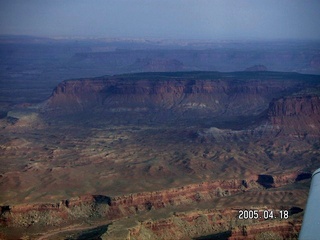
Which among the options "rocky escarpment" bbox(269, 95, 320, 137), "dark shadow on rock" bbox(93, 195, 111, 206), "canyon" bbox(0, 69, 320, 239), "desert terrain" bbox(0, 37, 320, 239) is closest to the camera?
"desert terrain" bbox(0, 37, 320, 239)

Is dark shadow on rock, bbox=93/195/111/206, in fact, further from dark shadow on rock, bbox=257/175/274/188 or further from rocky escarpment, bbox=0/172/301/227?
dark shadow on rock, bbox=257/175/274/188

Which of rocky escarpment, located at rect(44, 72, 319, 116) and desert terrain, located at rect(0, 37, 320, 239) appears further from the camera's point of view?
rocky escarpment, located at rect(44, 72, 319, 116)

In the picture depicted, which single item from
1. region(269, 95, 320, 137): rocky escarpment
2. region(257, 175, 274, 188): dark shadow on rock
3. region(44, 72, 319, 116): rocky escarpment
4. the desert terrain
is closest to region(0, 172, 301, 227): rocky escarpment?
the desert terrain

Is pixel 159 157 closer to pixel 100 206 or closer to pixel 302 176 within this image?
pixel 302 176

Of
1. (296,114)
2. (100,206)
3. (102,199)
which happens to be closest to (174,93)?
(296,114)

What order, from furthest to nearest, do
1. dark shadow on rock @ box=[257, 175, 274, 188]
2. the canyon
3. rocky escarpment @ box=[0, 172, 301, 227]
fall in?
dark shadow on rock @ box=[257, 175, 274, 188], rocky escarpment @ box=[0, 172, 301, 227], the canyon

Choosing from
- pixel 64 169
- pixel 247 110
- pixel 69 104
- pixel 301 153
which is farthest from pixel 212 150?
pixel 69 104
